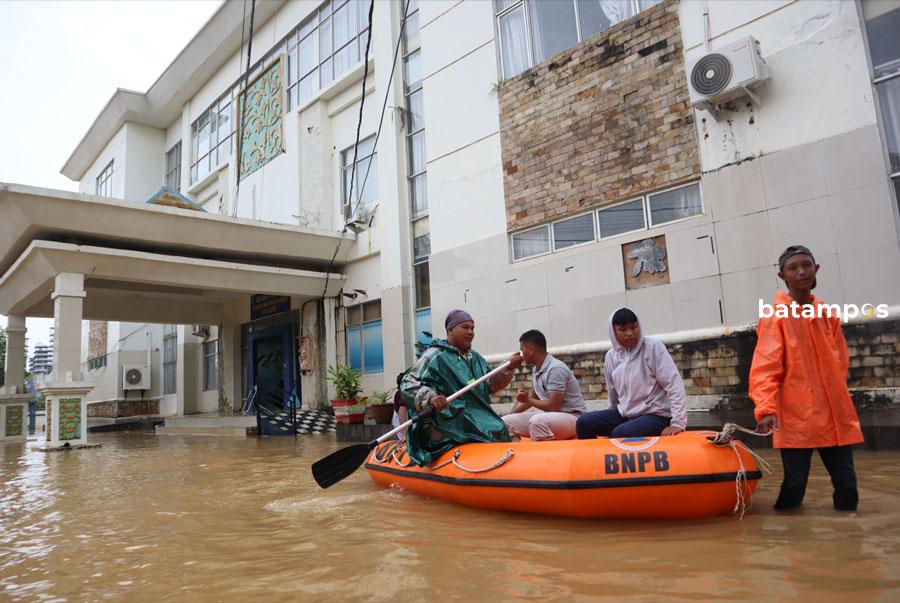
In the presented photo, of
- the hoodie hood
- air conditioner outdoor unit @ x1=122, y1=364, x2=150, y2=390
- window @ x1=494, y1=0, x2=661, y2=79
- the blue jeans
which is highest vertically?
window @ x1=494, y1=0, x2=661, y2=79

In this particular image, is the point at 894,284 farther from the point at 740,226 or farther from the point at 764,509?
the point at 764,509

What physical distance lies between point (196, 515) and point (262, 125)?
49.8 ft

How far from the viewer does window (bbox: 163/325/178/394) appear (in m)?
21.8

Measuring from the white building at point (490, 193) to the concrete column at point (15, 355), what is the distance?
580mm

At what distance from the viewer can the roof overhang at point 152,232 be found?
1050cm

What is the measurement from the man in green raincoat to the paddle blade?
1.78 ft

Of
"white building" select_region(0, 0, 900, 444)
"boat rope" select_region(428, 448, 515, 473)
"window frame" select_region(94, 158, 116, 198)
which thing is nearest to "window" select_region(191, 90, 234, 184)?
"white building" select_region(0, 0, 900, 444)

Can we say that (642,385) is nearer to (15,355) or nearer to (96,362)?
(15,355)

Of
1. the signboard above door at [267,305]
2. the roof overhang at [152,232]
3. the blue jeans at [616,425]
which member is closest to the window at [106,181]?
the signboard above door at [267,305]

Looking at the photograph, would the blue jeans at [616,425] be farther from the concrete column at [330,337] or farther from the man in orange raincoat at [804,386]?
the concrete column at [330,337]

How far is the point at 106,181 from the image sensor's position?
25.6m

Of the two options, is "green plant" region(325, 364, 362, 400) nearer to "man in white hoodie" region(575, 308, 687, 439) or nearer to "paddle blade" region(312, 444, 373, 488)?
"paddle blade" region(312, 444, 373, 488)

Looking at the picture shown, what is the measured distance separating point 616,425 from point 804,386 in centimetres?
130

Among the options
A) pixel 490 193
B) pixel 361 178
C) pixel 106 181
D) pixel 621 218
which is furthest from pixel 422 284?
pixel 106 181
